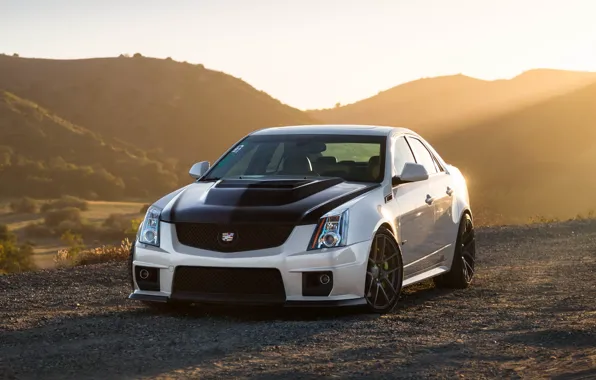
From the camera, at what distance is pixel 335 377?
21.0 feet

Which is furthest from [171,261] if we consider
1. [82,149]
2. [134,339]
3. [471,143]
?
[471,143]

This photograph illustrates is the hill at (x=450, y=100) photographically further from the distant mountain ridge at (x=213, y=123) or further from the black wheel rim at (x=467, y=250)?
the black wheel rim at (x=467, y=250)

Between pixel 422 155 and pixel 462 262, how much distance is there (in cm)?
126

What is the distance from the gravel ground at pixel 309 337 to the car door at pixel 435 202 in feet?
1.42

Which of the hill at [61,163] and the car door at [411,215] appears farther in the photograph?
the hill at [61,163]

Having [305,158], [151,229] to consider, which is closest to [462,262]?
[305,158]

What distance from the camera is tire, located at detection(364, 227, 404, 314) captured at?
8.96m

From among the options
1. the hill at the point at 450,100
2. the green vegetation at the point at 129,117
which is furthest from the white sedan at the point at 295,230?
the hill at the point at 450,100

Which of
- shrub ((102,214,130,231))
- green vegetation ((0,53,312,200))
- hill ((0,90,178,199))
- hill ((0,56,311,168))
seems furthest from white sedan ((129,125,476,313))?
hill ((0,56,311,168))

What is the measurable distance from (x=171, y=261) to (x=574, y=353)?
10.9ft

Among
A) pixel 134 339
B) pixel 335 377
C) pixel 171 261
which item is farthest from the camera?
pixel 171 261

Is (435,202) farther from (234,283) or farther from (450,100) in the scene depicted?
(450,100)

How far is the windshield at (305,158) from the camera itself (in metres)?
9.88

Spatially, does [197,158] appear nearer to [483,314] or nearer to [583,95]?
[583,95]
